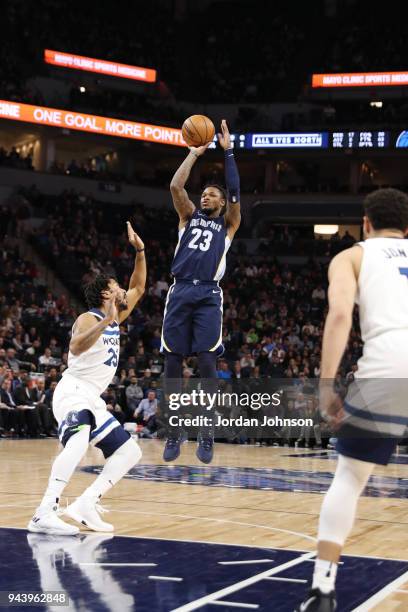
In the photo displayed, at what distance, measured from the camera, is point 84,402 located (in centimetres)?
773

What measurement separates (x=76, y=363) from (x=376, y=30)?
1296 inches

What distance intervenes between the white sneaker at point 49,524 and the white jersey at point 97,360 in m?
1.15

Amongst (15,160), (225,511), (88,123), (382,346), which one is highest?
(88,123)

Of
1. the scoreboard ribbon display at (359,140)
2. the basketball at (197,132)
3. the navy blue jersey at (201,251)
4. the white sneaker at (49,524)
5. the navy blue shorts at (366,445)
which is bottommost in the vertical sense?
the white sneaker at (49,524)

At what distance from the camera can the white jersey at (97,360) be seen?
777cm

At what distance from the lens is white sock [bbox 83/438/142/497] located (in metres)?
7.80

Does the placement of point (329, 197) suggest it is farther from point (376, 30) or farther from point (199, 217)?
point (199, 217)

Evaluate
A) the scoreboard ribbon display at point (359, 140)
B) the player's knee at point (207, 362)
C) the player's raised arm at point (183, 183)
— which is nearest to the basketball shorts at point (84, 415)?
the player's knee at point (207, 362)

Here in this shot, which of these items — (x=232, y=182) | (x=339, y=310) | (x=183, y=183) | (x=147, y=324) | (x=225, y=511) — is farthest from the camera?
(x=147, y=324)

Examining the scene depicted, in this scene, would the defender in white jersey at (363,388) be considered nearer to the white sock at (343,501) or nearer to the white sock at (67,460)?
the white sock at (343,501)

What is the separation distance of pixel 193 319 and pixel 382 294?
3649 millimetres

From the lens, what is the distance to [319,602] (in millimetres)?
4223

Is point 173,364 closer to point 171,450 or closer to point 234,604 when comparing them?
point 171,450

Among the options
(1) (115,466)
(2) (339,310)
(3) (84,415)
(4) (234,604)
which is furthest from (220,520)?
(2) (339,310)
